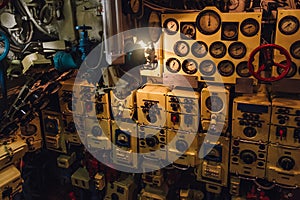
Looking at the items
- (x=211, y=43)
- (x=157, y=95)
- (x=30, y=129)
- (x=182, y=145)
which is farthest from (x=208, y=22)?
(x=30, y=129)

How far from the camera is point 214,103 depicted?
10.9ft

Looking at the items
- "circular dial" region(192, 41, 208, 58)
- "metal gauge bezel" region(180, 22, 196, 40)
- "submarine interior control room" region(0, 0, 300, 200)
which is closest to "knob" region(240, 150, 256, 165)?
"submarine interior control room" region(0, 0, 300, 200)

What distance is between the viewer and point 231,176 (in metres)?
3.63

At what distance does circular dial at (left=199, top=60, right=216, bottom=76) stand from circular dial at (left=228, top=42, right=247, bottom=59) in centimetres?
24

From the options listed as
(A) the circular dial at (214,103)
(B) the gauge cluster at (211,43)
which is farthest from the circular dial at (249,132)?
(B) the gauge cluster at (211,43)

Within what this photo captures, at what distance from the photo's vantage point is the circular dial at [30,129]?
4152 mm

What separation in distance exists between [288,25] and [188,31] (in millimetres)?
1027

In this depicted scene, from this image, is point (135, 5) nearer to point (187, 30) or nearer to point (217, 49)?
point (187, 30)

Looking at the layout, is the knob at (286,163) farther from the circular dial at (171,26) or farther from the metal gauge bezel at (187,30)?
the circular dial at (171,26)

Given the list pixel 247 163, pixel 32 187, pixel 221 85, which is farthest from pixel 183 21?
pixel 32 187

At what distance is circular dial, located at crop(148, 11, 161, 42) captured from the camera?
3.64 metres

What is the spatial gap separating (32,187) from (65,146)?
0.98 meters

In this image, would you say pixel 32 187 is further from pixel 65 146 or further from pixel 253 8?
pixel 253 8

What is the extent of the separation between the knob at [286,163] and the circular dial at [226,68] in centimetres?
109
